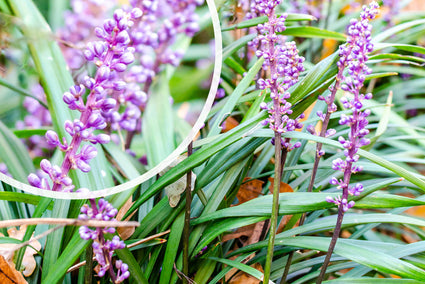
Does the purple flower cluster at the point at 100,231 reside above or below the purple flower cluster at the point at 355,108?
below

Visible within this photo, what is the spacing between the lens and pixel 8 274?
65cm


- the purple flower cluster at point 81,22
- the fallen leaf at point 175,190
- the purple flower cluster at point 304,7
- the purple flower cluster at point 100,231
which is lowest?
the purple flower cluster at point 100,231

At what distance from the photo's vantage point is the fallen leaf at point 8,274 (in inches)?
25.4

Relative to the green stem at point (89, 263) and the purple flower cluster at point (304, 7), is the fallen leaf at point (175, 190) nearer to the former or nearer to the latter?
the green stem at point (89, 263)

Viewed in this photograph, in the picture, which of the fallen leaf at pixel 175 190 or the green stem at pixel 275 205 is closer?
the green stem at pixel 275 205

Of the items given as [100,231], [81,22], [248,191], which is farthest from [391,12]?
[100,231]

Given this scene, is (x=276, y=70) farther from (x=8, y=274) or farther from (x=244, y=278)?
(x=8, y=274)

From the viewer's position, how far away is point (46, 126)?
0.83 meters

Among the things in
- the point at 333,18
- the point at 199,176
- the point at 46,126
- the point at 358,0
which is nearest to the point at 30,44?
the point at 46,126

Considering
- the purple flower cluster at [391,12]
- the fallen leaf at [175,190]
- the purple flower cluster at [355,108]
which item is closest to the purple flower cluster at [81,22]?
the fallen leaf at [175,190]

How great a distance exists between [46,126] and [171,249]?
1.22 feet

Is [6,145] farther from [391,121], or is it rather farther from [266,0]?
[391,121]
